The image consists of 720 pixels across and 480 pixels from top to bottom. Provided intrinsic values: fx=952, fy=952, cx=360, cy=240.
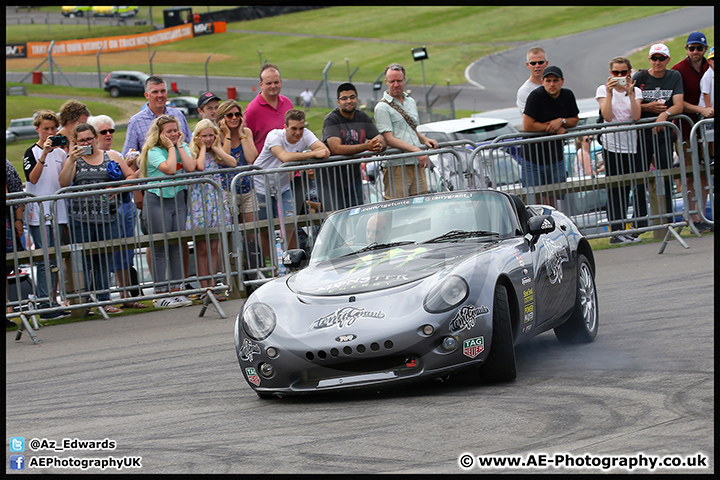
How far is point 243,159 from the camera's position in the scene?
12.0 m

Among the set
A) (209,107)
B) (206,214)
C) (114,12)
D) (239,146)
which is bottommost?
(206,214)

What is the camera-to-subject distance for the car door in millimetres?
6945

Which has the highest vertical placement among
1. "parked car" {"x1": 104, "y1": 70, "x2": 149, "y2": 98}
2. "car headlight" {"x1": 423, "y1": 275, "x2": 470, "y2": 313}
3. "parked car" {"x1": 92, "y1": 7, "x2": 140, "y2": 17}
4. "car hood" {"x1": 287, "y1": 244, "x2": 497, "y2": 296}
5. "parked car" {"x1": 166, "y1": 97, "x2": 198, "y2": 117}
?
"parked car" {"x1": 92, "y1": 7, "x2": 140, "y2": 17}

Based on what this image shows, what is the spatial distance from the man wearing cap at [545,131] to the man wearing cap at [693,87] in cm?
191

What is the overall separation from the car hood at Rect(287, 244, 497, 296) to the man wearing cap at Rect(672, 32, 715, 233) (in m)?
7.24

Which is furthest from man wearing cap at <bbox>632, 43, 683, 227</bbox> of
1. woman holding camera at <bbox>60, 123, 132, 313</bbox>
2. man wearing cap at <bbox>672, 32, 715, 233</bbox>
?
woman holding camera at <bbox>60, 123, 132, 313</bbox>

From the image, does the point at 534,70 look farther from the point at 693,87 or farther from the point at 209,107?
the point at 209,107

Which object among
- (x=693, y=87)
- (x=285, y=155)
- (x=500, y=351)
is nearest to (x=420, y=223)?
(x=500, y=351)

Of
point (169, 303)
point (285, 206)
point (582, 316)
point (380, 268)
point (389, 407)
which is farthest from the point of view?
point (285, 206)

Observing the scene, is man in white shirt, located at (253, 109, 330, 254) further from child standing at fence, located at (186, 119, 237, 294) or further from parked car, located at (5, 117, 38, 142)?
parked car, located at (5, 117, 38, 142)

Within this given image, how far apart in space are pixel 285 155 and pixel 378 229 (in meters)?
4.38

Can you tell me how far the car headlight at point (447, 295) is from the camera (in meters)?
6.01

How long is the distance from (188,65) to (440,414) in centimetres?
7351

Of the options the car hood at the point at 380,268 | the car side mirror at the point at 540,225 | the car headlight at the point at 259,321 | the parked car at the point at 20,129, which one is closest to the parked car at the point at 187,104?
the parked car at the point at 20,129
